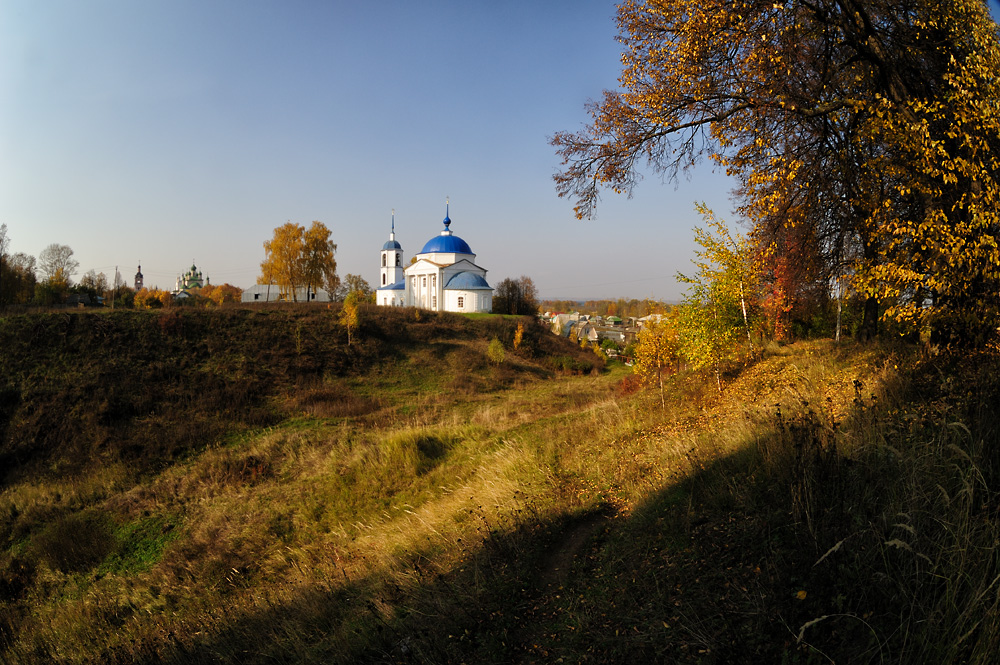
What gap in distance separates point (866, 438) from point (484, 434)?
32.2 ft

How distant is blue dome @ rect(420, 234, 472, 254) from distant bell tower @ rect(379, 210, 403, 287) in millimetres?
8336

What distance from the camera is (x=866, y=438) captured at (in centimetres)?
450

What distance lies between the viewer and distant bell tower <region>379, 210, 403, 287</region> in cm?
6681

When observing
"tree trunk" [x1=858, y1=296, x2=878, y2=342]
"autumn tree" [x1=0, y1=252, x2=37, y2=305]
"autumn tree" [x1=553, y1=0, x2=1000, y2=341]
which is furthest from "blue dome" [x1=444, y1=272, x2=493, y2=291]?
"autumn tree" [x1=553, y1=0, x2=1000, y2=341]

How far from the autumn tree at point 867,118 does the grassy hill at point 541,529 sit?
132cm

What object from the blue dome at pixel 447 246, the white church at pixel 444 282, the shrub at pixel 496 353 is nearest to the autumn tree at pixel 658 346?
the shrub at pixel 496 353

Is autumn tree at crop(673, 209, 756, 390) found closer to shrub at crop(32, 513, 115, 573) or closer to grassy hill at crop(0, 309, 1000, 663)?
grassy hill at crop(0, 309, 1000, 663)

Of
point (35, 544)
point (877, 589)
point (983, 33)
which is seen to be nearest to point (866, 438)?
point (877, 589)

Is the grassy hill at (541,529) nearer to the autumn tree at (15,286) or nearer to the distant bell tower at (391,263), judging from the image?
the autumn tree at (15,286)

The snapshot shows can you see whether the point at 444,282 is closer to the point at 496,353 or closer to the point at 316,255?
the point at 316,255

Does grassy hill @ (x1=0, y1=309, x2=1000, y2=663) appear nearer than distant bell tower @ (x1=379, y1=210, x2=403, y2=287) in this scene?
Yes

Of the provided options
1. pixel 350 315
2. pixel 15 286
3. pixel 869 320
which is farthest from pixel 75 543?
pixel 15 286

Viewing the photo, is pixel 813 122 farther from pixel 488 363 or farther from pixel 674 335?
pixel 488 363

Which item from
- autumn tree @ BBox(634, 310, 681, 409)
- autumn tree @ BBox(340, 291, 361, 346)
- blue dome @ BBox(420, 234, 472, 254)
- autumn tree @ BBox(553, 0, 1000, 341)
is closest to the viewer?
autumn tree @ BBox(553, 0, 1000, 341)
